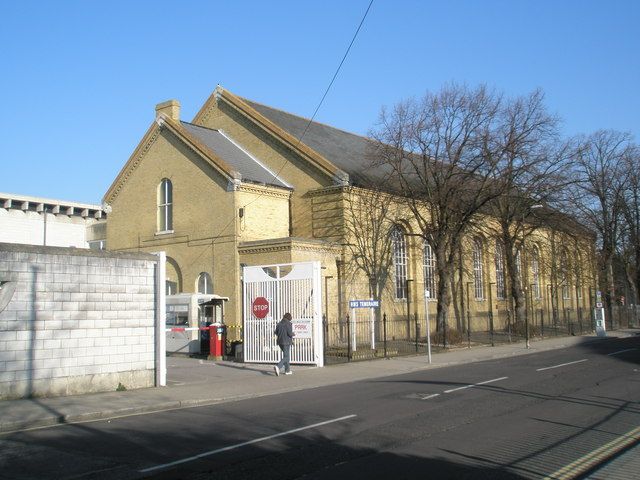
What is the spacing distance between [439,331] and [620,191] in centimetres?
2460

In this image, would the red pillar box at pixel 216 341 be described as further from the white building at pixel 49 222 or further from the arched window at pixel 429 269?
the white building at pixel 49 222

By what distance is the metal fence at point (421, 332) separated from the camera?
2605 cm

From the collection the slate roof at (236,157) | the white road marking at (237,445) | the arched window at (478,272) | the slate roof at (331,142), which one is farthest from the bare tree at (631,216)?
the white road marking at (237,445)

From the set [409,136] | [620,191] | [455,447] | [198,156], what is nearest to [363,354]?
[409,136]

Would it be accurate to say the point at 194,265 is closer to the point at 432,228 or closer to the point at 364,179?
the point at 364,179

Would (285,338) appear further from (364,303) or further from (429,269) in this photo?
(429,269)

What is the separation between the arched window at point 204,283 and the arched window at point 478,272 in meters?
18.9

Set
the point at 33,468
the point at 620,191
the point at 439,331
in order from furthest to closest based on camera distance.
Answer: the point at 620,191 → the point at 439,331 → the point at 33,468

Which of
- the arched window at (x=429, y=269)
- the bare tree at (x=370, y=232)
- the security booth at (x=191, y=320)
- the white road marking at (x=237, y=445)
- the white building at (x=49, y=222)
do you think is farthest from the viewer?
the white building at (x=49, y=222)

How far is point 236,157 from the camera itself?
35531 millimetres

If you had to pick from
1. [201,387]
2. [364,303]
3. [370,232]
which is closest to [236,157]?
[370,232]

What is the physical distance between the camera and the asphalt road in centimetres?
747

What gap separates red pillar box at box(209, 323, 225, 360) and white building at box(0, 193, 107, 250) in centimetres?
Answer: 2559

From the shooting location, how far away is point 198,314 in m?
26.8
